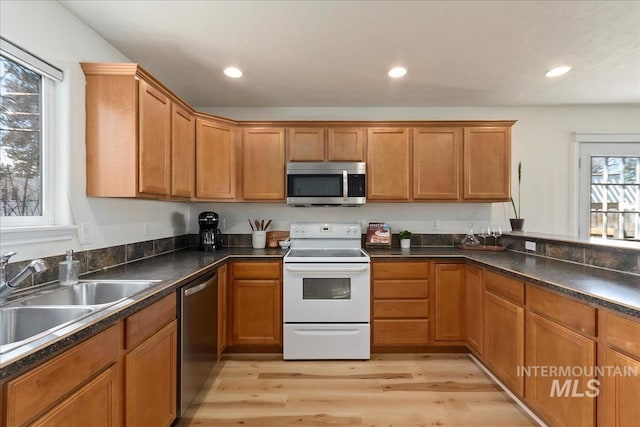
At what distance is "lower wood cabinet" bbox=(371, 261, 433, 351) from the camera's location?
9.03 feet

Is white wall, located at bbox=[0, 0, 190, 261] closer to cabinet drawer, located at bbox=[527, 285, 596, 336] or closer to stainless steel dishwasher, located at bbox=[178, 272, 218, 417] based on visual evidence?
stainless steel dishwasher, located at bbox=[178, 272, 218, 417]

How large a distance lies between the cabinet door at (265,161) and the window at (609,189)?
11.1 feet

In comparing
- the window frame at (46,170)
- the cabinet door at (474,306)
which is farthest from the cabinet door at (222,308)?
the cabinet door at (474,306)

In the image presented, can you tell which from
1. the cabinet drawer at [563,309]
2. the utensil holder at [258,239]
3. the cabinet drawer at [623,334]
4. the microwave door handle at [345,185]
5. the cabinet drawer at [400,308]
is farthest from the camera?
the utensil holder at [258,239]

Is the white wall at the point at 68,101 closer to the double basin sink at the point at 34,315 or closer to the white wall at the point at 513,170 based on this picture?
the double basin sink at the point at 34,315

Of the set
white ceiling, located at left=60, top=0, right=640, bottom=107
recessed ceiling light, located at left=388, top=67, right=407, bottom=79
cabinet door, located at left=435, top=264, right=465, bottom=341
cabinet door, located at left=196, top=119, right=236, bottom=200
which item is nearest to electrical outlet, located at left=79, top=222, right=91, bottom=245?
cabinet door, located at left=196, top=119, right=236, bottom=200

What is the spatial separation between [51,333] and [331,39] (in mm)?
2122

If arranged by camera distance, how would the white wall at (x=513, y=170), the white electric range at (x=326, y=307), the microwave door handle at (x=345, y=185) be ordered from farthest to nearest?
the white wall at (x=513, y=170) < the microwave door handle at (x=345, y=185) < the white electric range at (x=326, y=307)

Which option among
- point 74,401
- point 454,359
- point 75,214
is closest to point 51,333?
point 74,401

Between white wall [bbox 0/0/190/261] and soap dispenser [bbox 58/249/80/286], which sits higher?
white wall [bbox 0/0/190/261]

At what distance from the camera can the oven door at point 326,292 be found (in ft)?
8.75

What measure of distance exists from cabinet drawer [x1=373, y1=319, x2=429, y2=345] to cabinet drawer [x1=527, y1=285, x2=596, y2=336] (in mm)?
1082

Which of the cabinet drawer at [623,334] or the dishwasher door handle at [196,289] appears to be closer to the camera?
the cabinet drawer at [623,334]

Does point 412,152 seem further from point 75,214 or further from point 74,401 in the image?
point 74,401
